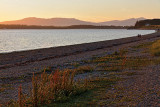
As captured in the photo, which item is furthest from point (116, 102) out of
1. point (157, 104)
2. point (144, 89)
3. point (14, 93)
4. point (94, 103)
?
point (14, 93)

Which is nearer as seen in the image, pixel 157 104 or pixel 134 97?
pixel 157 104

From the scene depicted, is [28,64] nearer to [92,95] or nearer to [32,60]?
[32,60]

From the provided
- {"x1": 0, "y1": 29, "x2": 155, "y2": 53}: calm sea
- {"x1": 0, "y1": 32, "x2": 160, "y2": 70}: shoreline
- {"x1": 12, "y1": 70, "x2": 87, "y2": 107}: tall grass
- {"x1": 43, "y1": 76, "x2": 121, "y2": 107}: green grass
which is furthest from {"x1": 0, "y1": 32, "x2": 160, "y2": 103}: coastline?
{"x1": 0, "y1": 29, "x2": 155, "y2": 53}: calm sea

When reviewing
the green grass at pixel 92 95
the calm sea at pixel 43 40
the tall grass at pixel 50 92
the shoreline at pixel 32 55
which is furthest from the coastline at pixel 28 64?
the calm sea at pixel 43 40

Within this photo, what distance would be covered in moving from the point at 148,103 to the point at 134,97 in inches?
28.7

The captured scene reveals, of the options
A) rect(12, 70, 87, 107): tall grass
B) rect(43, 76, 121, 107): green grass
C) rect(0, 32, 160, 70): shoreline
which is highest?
rect(12, 70, 87, 107): tall grass

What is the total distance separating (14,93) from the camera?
8828mm

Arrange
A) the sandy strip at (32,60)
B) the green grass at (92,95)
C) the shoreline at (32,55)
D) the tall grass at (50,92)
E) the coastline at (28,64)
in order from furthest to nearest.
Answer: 1. the shoreline at (32,55)
2. the sandy strip at (32,60)
3. the coastline at (28,64)
4. the green grass at (92,95)
5. the tall grass at (50,92)

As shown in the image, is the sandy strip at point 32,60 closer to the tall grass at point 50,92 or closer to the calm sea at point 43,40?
the tall grass at point 50,92

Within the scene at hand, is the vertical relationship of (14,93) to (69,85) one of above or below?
below

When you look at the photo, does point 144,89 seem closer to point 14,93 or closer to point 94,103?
point 94,103

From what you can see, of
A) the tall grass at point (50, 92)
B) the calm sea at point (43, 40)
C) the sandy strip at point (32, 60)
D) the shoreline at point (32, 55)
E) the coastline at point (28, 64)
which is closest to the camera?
the tall grass at point (50, 92)

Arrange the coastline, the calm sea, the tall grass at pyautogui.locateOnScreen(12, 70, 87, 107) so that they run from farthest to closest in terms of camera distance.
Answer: the calm sea → the coastline → the tall grass at pyautogui.locateOnScreen(12, 70, 87, 107)

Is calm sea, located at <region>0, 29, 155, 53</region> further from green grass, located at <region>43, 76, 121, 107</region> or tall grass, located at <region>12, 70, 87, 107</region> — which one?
tall grass, located at <region>12, 70, 87, 107</region>
